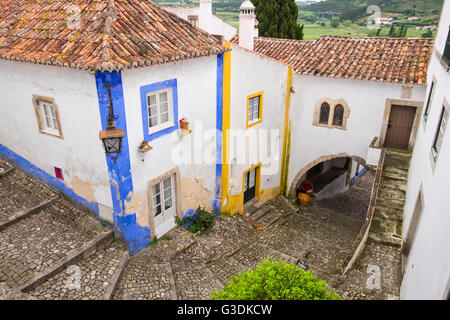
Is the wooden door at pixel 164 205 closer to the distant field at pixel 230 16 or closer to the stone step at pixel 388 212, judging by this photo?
the stone step at pixel 388 212

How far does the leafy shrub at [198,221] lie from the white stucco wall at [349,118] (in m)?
5.70

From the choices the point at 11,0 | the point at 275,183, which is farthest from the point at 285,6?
the point at 11,0

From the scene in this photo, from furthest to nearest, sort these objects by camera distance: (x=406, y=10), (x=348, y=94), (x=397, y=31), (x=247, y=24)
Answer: (x=406, y=10) → (x=397, y=31) → (x=247, y=24) → (x=348, y=94)

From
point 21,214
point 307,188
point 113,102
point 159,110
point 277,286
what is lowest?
point 307,188

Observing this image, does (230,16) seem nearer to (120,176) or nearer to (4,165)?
(4,165)

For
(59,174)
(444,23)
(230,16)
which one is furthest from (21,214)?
(230,16)

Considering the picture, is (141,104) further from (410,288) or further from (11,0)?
(410,288)

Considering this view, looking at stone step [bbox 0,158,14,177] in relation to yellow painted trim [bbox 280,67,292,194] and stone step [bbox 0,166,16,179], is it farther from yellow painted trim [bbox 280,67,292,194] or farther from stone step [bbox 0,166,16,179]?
yellow painted trim [bbox 280,67,292,194]

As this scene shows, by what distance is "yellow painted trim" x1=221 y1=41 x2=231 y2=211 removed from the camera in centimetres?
1089

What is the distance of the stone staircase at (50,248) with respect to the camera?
773cm

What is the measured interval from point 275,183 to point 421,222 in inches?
335

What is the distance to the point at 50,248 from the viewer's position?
8578mm

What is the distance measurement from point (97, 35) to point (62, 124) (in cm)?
254

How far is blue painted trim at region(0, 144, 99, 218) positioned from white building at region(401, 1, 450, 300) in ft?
25.7
